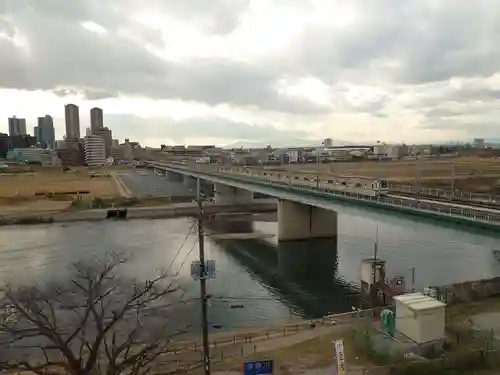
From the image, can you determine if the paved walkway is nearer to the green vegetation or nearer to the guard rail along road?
the green vegetation

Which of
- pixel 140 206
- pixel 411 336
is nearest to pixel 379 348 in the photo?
pixel 411 336

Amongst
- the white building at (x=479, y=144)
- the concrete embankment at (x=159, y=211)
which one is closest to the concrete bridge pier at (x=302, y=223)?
the concrete embankment at (x=159, y=211)

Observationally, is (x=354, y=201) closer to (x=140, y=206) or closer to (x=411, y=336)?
(x=411, y=336)

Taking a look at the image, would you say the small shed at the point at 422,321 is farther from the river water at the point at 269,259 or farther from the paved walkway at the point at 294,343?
the river water at the point at 269,259

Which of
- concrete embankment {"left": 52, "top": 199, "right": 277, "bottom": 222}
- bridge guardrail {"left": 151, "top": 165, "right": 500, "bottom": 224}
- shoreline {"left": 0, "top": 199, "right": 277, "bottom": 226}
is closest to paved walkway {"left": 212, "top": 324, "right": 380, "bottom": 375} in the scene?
bridge guardrail {"left": 151, "top": 165, "right": 500, "bottom": 224}

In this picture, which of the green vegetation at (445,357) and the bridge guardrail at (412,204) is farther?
the bridge guardrail at (412,204)

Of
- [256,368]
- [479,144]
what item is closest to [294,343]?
[256,368]

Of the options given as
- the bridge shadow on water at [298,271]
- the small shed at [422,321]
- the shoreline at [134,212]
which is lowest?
the bridge shadow on water at [298,271]
